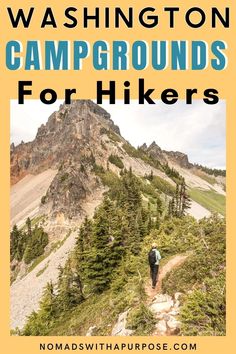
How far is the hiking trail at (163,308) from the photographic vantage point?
54.5 feet

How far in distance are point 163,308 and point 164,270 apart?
14.6ft

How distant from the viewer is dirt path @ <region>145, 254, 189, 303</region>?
20219mm

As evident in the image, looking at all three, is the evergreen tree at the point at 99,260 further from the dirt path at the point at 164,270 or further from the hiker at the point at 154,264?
the hiker at the point at 154,264

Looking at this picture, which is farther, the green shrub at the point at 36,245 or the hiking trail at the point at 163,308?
the green shrub at the point at 36,245

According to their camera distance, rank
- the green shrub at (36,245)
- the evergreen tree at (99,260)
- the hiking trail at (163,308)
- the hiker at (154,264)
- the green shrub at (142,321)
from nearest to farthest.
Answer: the hiking trail at (163,308) → the green shrub at (142,321) → the hiker at (154,264) → the evergreen tree at (99,260) → the green shrub at (36,245)

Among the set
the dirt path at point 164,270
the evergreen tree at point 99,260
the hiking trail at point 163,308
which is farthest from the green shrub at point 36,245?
the hiking trail at point 163,308

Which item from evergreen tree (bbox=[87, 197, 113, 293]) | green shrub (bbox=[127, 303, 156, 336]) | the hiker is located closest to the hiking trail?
green shrub (bbox=[127, 303, 156, 336])

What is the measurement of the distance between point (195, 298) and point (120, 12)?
13.5 meters

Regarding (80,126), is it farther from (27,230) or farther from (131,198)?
Result: (131,198)

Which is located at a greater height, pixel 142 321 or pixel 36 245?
pixel 142 321

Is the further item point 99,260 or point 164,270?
point 99,260

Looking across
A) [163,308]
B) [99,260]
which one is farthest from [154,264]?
[99,260]

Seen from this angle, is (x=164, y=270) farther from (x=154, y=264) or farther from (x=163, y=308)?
(x=163, y=308)

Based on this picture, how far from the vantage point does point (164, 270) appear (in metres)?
22.4
